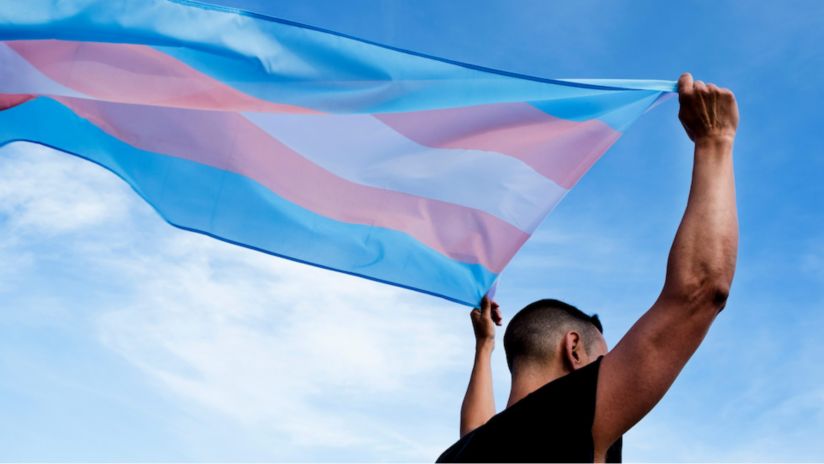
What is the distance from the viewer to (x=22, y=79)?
515 cm

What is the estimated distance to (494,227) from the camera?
5375 mm

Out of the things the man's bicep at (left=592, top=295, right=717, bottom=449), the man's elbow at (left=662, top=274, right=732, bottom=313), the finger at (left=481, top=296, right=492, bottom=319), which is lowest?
the man's bicep at (left=592, top=295, right=717, bottom=449)

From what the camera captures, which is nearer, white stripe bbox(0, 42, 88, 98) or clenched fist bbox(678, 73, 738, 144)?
clenched fist bbox(678, 73, 738, 144)

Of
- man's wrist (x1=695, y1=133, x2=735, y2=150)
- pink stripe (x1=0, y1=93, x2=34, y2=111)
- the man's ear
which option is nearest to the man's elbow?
man's wrist (x1=695, y1=133, x2=735, y2=150)

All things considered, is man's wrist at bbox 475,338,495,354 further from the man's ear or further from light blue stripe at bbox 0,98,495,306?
the man's ear

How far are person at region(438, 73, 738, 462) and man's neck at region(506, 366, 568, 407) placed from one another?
56cm

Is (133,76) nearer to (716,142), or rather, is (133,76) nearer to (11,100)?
(11,100)

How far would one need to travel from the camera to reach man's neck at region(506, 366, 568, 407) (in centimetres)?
374

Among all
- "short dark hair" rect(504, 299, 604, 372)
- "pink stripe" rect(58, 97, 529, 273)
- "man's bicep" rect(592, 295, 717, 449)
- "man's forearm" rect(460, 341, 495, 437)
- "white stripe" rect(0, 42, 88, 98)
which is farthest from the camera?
"pink stripe" rect(58, 97, 529, 273)

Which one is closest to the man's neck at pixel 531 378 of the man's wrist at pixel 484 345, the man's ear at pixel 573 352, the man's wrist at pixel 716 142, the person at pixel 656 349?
the man's ear at pixel 573 352

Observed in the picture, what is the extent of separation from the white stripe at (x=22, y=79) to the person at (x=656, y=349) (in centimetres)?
361

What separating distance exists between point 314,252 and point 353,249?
0.85 ft

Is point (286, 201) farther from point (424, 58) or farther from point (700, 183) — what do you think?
point (700, 183)

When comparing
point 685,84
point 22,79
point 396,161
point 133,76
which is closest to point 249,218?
point 396,161
